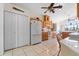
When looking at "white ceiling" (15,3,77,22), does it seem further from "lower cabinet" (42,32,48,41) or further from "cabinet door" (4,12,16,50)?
"lower cabinet" (42,32,48,41)

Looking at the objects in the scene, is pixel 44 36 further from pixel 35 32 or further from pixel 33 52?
pixel 33 52

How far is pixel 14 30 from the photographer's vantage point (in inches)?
220

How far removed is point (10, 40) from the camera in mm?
5289

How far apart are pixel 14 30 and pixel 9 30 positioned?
39 centimetres

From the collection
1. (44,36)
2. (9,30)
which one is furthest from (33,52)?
(44,36)

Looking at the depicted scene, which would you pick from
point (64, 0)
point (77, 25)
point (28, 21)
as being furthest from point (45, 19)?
point (64, 0)

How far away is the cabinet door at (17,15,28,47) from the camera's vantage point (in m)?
5.98

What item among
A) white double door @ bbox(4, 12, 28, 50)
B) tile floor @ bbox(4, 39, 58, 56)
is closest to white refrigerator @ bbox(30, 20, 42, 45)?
white double door @ bbox(4, 12, 28, 50)

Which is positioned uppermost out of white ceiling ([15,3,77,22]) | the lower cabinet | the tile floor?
white ceiling ([15,3,77,22])

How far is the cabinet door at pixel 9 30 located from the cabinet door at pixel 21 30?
0.38 m

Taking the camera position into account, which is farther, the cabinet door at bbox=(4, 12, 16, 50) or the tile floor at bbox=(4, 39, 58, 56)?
the cabinet door at bbox=(4, 12, 16, 50)

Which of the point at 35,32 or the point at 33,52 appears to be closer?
the point at 33,52

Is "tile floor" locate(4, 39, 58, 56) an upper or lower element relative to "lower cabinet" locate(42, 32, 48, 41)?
lower

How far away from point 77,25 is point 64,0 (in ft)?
6.38
